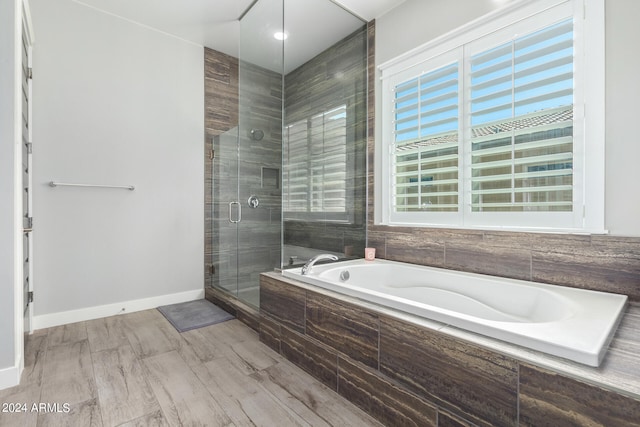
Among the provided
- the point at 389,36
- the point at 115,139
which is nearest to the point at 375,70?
the point at 389,36

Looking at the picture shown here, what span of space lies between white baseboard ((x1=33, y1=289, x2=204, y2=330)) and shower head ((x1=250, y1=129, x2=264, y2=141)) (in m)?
1.76

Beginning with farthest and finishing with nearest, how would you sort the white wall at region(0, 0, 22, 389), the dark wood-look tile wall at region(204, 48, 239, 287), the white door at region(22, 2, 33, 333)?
the dark wood-look tile wall at region(204, 48, 239, 287)
the white door at region(22, 2, 33, 333)
the white wall at region(0, 0, 22, 389)

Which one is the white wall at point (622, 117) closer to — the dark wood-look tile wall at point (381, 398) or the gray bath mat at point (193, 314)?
the dark wood-look tile wall at point (381, 398)

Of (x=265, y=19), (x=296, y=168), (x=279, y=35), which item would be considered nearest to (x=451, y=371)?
(x=296, y=168)

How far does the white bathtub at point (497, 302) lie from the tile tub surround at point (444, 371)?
4 centimetres

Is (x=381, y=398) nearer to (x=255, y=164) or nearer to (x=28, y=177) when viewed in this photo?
(x=255, y=164)

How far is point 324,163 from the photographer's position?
2768 mm

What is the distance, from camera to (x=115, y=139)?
281 cm

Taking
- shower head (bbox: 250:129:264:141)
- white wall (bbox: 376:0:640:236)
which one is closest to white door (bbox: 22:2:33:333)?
shower head (bbox: 250:129:264:141)

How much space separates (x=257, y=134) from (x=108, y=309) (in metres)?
2.04

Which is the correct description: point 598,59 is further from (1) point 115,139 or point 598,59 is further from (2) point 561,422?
(1) point 115,139

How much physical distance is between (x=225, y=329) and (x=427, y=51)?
262 centimetres

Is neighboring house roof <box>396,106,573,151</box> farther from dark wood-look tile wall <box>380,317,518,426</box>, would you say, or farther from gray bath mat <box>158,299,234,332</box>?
gray bath mat <box>158,299,234,332</box>

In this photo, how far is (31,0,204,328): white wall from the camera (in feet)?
8.26
